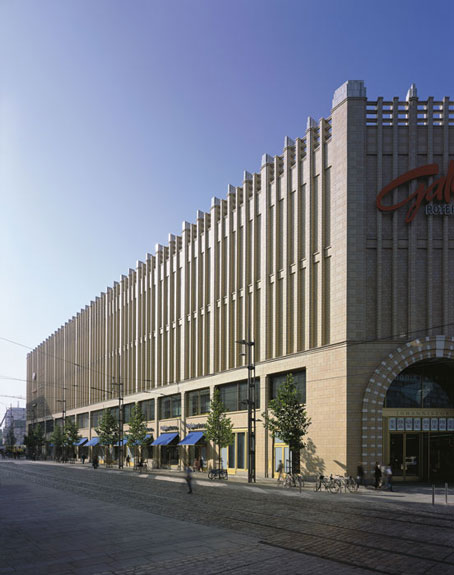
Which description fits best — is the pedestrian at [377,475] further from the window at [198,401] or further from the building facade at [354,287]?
the window at [198,401]

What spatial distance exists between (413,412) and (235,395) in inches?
719

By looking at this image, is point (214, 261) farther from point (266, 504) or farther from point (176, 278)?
point (266, 504)

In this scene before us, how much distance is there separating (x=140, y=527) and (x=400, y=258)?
1105 inches

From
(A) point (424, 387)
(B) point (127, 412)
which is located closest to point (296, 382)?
(A) point (424, 387)

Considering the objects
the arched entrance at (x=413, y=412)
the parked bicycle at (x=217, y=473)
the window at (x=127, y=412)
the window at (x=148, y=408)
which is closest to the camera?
the arched entrance at (x=413, y=412)

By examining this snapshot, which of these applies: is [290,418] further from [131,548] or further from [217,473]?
[131,548]

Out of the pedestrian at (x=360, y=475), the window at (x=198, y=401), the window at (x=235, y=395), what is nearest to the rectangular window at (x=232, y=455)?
the window at (x=235, y=395)

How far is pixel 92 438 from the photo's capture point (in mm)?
100812

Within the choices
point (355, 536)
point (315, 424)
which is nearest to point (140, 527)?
point (355, 536)

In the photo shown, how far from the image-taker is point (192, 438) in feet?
206

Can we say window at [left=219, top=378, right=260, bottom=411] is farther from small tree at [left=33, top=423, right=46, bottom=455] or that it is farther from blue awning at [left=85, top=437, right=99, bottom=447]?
small tree at [left=33, top=423, right=46, bottom=455]

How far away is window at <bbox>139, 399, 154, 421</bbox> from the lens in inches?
3054

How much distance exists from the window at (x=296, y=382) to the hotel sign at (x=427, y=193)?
44.5ft

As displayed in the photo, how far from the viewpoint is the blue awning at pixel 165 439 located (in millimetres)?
68512
